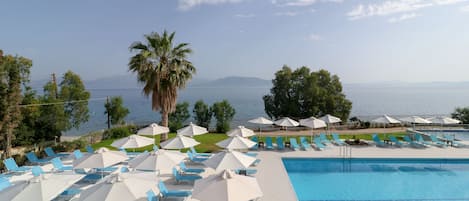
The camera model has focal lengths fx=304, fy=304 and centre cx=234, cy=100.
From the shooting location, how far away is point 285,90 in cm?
3431

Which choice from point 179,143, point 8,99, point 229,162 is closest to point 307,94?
point 179,143

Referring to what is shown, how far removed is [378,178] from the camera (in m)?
12.6

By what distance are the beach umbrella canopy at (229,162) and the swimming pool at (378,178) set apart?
91.3 inches

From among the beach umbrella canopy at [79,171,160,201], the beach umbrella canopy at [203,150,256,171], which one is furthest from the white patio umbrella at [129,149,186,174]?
the beach umbrella canopy at [79,171,160,201]

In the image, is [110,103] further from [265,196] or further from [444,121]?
[444,121]

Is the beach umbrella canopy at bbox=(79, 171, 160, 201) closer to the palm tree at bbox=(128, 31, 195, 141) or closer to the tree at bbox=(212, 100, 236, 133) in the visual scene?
the palm tree at bbox=(128, 31, 195, 141)

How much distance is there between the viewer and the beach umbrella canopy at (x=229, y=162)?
9.52 m

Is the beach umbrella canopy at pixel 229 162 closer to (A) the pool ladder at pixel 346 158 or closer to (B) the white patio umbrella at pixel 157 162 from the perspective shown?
(B) the white patio umbrella at pixel 157 162

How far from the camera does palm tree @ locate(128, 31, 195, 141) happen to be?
56.2 ft

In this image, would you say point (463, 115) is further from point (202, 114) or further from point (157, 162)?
point (157, 162)

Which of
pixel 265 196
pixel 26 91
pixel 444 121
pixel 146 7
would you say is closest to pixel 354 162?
pixel 265 196

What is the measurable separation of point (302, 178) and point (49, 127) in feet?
82.6

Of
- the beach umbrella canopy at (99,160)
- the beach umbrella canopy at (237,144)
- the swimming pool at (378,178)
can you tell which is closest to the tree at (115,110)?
the beach umbrella canopy at (237,144)

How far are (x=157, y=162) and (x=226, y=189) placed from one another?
3618mm
